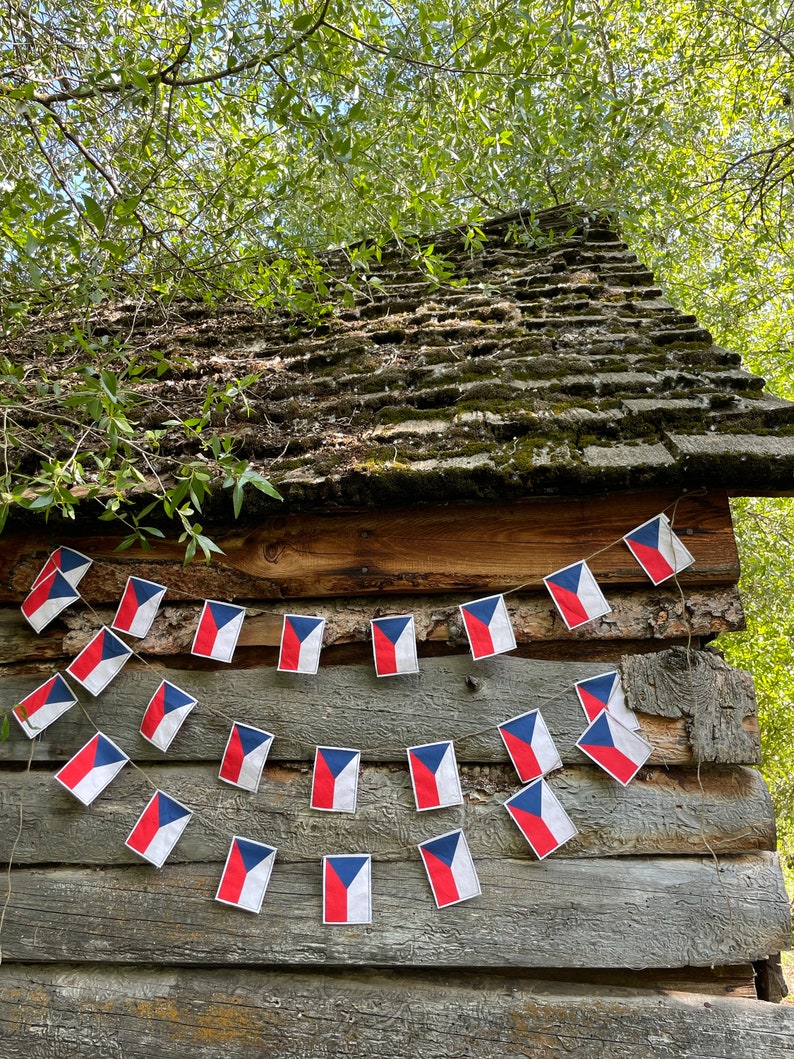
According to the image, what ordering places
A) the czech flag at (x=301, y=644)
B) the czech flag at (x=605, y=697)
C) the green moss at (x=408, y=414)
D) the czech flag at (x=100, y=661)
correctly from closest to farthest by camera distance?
1. the czech flag at (x=605, y=697)
2. the czech flag at (x=301, y=644)
3. the czech flag at (x=100, y=661)
4. the green moss at (x=408, y=414)

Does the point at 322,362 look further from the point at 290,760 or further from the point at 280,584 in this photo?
the point at 290,760

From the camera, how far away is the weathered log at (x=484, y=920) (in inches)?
72.9

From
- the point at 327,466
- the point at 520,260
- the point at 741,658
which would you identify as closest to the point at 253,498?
the point at 327,466

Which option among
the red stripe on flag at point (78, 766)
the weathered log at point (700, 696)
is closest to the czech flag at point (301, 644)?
the red stripe on flag at point (78, 766)

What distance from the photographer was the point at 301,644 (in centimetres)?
212

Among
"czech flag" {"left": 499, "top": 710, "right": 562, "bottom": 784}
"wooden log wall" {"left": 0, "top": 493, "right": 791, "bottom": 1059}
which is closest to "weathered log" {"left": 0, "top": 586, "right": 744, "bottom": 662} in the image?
"wooden log wall" {"left": 0, "top": 493, "right": 791, "bottom": 1059}

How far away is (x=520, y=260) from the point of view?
3924mm

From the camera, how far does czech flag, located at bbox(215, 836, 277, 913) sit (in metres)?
1.97

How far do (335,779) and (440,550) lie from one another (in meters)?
0.77

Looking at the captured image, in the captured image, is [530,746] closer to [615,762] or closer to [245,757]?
[615,762]

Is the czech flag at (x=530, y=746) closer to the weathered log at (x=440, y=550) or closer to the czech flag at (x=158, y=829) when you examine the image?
the weathered log at (x=440, y=550)

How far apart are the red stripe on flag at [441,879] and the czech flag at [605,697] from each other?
61 centimetres

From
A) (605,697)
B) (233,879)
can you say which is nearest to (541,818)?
(605,697)

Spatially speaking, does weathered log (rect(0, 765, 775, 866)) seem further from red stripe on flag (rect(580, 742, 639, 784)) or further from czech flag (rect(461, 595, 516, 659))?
czech flag (rect(461, 595, 516, 659))
